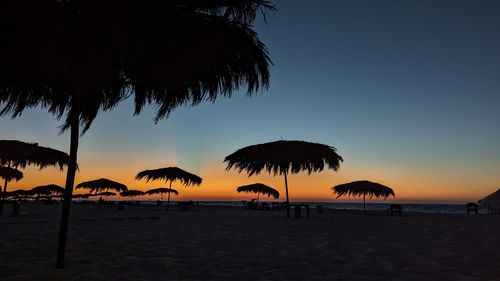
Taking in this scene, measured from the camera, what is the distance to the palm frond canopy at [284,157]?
1892 centimetres

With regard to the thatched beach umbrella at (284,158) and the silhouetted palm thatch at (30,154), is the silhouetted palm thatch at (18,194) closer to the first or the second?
the silhouetted palm thatch at (30,154)

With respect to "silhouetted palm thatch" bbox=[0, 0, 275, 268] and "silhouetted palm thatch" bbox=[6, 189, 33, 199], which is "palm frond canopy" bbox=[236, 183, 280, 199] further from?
"silhouetted palm thatch" bbox=[0, 0, 275, 268]

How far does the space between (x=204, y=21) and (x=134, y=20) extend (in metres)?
0.89

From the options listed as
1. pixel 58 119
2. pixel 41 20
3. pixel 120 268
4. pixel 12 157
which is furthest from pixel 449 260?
pixel 12 157

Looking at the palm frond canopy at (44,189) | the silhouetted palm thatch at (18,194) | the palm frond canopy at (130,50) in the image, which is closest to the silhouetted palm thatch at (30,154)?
the silhouetted palm thatch at (18,194)

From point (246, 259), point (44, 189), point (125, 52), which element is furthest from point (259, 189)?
point (125, 52)

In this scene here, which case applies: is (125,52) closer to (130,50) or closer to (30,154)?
(130,50)

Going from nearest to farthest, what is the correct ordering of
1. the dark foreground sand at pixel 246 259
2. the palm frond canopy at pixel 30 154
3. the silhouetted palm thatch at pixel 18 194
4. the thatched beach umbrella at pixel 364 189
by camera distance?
the dark foreground sand at pixel 246 259
the palm frond canopy at pixel 30 154
the silhouetted palm thatch at pixel 18 194
the thatched beach umbrella at pixel 364 189

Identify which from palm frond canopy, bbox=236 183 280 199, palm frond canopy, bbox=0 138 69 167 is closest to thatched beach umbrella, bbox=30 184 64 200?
palm frond canopy, bbox=0 138 69 167

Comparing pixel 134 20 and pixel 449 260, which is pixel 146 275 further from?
pixel 449 260

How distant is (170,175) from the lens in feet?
98.2

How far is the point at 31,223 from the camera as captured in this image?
1294 cm

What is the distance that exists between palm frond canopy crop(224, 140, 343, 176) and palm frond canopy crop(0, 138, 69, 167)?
29.5 ft

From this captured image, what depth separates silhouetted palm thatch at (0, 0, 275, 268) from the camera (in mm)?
4152
